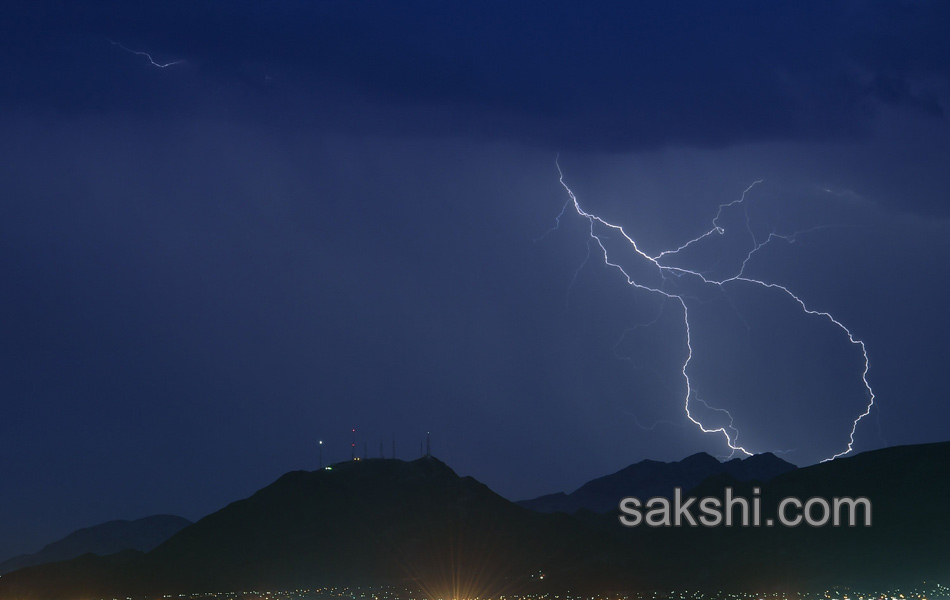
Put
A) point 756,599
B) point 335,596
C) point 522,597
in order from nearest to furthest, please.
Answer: point 756,599, point 522,597, point 335,596

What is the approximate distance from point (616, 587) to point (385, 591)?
37.1 metres

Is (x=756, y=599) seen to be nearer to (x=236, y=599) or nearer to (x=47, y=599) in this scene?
(x=236, y=599)

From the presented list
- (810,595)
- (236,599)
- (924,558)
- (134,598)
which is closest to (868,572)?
(924,558)

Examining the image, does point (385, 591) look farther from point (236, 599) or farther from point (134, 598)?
point (134, 598)

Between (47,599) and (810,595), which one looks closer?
(810,595)

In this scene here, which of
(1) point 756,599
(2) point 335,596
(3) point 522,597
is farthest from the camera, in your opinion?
(2) point 335,596

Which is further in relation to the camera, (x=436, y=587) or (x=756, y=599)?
(x=436, y=587)

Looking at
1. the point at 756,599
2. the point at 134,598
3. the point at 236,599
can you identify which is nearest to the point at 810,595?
the point at 756,599

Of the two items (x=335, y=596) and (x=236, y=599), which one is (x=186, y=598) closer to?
(x=236, y=599)

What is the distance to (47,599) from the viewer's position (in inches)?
7849

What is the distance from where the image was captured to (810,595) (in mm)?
173875

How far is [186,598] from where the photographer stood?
19612 centimetres

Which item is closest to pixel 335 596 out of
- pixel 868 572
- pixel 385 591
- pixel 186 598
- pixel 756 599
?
pixel 385 591

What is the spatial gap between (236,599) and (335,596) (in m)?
15.2
